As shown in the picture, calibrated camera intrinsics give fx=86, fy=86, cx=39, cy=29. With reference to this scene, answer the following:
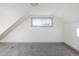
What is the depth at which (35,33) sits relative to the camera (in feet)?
16.1

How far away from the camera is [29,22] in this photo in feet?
16.0

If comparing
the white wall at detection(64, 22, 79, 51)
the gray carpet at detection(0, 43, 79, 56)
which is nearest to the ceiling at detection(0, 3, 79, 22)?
the white wall at detection(64, 22, 79, 51)

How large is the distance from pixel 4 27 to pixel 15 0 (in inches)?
106

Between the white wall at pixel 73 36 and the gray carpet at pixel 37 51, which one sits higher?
the white wall at pixel 73 36

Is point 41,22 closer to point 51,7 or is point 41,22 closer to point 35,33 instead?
point 35,33

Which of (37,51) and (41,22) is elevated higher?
(41,22)

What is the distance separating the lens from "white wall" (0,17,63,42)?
191 inches

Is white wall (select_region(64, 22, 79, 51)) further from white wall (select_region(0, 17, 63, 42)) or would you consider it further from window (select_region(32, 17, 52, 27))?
window (select_region(32, 17, 52, 27))

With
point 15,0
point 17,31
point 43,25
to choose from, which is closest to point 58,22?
point 43,25

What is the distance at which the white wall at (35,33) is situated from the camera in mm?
4863

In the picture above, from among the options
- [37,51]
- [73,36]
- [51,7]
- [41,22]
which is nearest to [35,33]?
[41,22]

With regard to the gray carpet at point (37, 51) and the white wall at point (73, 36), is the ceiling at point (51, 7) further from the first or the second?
the gray carpet at point (37, 51)

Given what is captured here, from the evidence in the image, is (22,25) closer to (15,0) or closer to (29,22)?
(29,22)

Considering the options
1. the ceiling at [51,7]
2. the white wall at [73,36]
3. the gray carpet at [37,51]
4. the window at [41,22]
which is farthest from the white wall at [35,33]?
the ceiling at [51,7]
